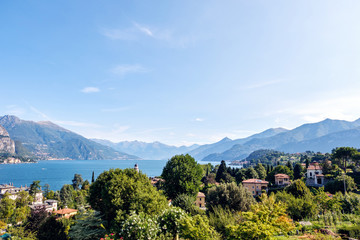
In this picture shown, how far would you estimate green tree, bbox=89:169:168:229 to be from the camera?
48.6ft

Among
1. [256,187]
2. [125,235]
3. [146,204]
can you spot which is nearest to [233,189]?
[146,204]

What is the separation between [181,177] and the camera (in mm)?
28203

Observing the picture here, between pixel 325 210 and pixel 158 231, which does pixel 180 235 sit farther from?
pixel 325 210

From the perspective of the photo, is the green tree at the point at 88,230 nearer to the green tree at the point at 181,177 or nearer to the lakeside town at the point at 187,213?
the lakeside town at the point at 187,213

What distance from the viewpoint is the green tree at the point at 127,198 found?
14.8 m

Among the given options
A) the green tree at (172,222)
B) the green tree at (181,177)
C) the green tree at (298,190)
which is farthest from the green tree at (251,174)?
the green tree at (172,222)

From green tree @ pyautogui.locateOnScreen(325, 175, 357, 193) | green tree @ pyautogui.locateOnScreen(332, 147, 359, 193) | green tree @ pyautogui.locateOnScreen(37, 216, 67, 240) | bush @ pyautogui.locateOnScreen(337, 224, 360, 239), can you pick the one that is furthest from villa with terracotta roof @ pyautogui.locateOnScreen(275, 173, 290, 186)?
green tree @ pyautogui.locateOnScreen(37, 216, 67, 240)

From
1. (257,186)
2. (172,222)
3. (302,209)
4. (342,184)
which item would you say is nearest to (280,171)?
(257,186)

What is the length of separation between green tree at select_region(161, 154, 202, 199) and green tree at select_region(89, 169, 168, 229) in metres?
8.10

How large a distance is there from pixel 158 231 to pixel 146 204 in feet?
15.5

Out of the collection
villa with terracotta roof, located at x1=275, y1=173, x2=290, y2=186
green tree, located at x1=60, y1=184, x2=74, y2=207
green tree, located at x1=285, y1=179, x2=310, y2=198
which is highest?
green tree, located at x1=285, y1=179, x2=310, y2=198

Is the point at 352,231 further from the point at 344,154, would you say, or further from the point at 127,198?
the point at 344,154

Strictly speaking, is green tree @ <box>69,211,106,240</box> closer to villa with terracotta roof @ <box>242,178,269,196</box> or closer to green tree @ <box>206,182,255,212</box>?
green tree @ <box>206,182,255,212</box>

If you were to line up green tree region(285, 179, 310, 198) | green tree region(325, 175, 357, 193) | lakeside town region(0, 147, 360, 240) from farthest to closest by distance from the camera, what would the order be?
green tree region(325, 175, 357, 193), green tree region(285, 179, 310, 198), lakeside town region(0, 147, 360, 240)
